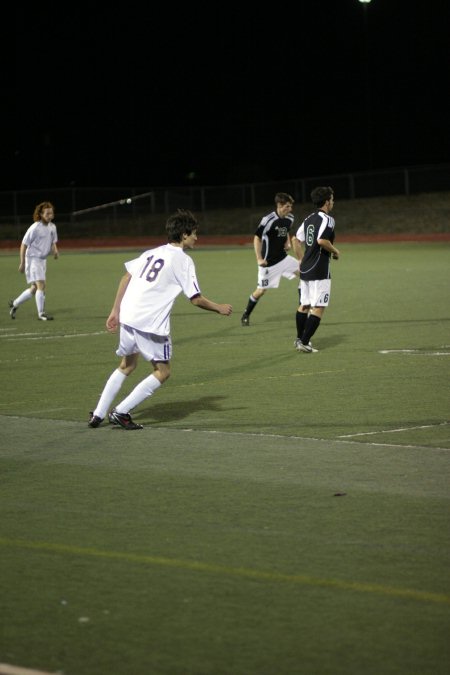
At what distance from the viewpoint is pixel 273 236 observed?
19141mm

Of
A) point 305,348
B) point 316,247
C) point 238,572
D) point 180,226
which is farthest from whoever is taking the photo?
point 316,247

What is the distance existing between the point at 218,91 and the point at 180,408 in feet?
231

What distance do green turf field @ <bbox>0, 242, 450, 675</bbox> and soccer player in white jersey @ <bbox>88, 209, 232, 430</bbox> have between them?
15.3 inches

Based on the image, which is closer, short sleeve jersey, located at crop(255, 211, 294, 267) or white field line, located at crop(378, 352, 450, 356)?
white field line, located at crop(378, 352, 450, 356)

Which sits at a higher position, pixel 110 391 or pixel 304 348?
pixel 110 391

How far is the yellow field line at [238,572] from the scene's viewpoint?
5.82 m

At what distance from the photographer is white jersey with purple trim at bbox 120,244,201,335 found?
10.2m

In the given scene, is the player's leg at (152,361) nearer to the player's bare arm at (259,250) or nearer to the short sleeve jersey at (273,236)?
the player's bare arm at (259,250)

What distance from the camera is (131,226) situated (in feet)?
209

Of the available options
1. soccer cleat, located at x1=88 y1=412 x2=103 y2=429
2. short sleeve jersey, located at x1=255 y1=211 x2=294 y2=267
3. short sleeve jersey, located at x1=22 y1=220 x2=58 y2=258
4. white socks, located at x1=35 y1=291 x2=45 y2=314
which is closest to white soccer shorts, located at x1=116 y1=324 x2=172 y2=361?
soccer cleat, located at x1=88 y1=412 x2=103 y2=429

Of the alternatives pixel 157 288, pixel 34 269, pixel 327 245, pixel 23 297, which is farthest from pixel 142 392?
pixel 34 269

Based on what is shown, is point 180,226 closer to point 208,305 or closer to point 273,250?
point 208,305

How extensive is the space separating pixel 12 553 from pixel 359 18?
71.3 metres

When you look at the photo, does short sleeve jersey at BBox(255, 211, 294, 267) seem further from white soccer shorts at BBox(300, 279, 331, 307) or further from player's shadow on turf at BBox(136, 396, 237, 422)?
player's shadow on turf at BBox(136, 396, 237, 422)
